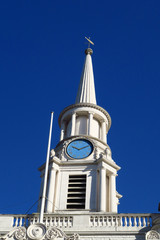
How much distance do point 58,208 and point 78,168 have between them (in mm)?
3837

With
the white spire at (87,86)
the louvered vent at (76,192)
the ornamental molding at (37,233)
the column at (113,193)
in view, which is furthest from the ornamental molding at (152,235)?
the white spire at (87,86)

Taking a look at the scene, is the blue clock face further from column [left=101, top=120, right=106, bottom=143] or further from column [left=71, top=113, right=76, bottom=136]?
column [left=101, top=120, right=106, bottom=143]

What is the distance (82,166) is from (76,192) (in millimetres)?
2348

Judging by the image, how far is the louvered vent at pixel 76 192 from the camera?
31.5 metres

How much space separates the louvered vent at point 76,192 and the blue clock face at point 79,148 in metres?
2.15

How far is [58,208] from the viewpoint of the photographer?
1229 inches

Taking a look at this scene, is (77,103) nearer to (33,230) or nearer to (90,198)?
(90,198)

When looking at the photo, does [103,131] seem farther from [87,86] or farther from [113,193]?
[113,193]

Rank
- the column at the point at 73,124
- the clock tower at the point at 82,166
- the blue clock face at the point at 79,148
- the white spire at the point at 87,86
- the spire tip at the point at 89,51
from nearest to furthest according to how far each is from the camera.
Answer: the clock tower at the point at 82,166, the blue clock face at the point at 79,148, the column at the point at 73,124, the white spire at the point at 87,86, the spire tip at the point at 89,51

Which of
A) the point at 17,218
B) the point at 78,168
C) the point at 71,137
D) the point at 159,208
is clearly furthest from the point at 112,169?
the point at 17,218

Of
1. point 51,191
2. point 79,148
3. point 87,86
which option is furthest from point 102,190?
point 87,86

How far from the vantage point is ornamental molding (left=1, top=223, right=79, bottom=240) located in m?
24.4

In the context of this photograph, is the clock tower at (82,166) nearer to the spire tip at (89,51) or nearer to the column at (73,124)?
the column at (73,124)

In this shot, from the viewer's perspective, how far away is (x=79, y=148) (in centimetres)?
3531
